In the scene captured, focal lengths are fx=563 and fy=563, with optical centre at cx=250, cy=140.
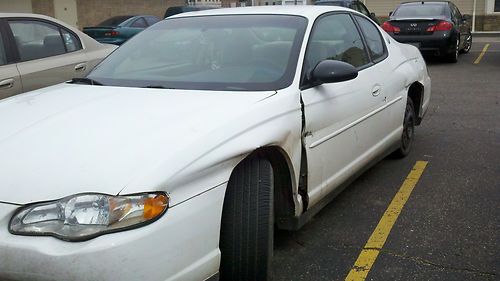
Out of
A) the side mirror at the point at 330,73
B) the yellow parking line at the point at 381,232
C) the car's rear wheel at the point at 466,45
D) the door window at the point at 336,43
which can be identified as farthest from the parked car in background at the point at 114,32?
the side mirror at the point at 330,73

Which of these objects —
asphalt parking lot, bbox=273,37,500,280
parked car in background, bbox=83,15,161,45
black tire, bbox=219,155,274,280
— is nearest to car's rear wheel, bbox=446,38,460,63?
asphalt parking lot, bbox=273,37,500,280

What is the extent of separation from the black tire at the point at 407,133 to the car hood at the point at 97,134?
2591mm

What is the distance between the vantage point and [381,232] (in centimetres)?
377

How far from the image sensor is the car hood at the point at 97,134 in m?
2.28

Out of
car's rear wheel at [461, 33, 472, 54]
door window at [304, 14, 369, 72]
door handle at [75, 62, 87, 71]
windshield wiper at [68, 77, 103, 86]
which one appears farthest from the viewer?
car's rear wheel at [461, 33, 472, 54]

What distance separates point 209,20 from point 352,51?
45.2 inches

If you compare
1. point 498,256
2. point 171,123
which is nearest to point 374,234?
point 498,256

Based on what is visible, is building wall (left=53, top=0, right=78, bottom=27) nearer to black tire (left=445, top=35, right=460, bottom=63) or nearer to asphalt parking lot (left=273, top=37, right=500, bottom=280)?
black tire (left=445, top=35, right=460, bottom=63)

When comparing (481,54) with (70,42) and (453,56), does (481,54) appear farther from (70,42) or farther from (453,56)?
(70,42)

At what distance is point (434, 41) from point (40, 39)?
9.55 m

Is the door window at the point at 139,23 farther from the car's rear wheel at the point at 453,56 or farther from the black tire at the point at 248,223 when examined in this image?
the black tire at the point at 248,223

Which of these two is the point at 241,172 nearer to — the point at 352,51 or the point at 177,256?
the point at 177,256

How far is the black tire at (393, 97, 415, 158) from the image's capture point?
17.6 ft

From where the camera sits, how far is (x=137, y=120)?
8.97 ft
